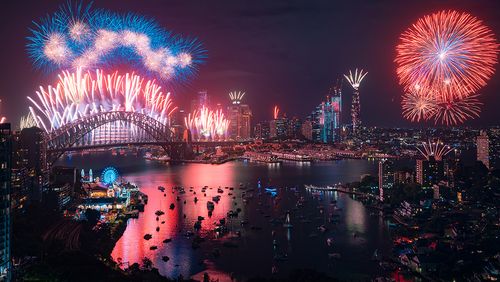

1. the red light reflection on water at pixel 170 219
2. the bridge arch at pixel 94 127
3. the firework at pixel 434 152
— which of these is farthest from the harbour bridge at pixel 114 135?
the firework at pixel 434 152

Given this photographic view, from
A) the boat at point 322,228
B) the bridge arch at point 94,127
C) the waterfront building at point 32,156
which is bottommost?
the boat at point 322,228

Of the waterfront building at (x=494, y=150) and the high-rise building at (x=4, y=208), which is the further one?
the waterfront building at (x=494, y=150)

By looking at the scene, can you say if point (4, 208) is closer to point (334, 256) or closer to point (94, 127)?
point (334, 256)

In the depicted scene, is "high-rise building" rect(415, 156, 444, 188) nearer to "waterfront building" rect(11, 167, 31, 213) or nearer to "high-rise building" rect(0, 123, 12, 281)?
"waterfront building" rect(11, 167, 31, 213)

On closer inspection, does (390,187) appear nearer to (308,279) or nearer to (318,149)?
(308,279)

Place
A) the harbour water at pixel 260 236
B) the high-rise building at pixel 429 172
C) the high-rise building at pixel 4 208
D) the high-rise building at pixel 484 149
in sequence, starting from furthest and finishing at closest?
the high-rise building at pixel 484 149 < the high-rise building at pixel 429 172 < the harbour water at pixel 260 236 < the high-rise building at pixel 4 208

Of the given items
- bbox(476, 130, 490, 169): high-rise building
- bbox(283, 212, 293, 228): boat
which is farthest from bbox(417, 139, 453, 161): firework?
bbox(283, 212, 293, 228): boat

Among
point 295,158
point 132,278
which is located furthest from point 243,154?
point 132,278

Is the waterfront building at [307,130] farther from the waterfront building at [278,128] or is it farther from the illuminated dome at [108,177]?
the illuminated dome at [108,177]
